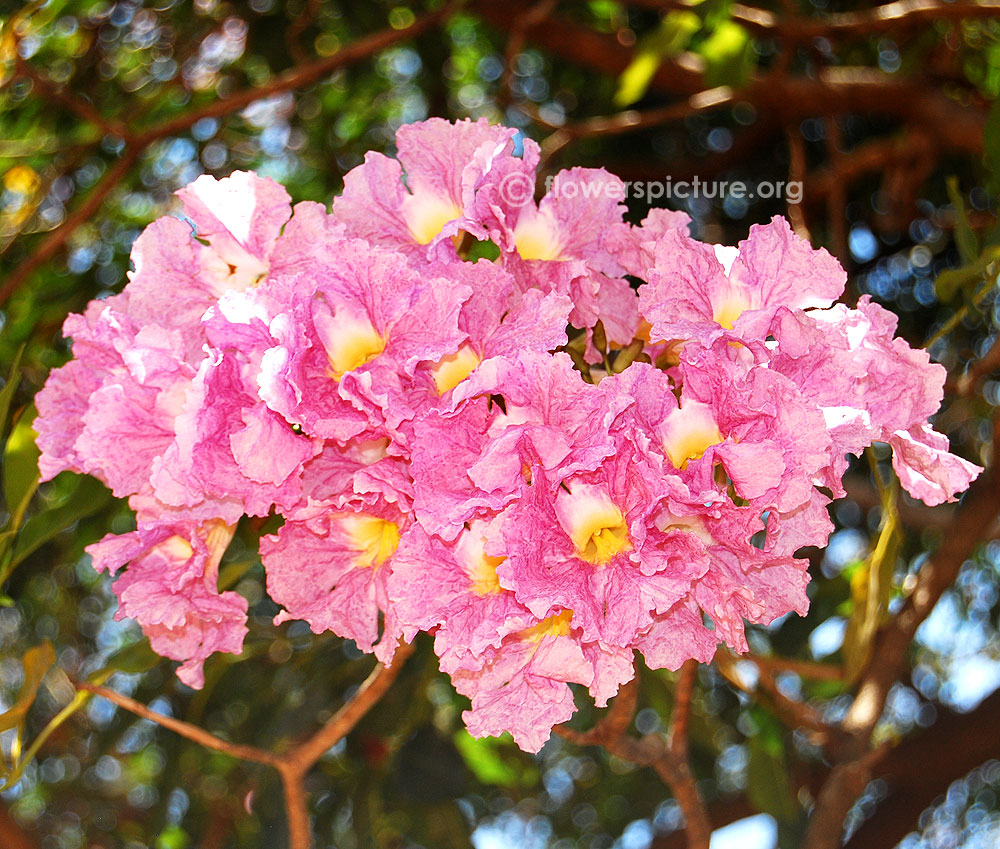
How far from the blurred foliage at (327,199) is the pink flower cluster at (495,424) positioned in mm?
998

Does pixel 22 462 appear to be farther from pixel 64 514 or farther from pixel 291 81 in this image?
pixel 291 81

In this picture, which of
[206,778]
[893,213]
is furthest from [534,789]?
[893,213]

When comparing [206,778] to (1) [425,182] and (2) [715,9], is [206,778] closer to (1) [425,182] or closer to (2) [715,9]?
(2) [715,9]

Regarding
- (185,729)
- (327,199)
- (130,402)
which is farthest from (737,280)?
(327,199)

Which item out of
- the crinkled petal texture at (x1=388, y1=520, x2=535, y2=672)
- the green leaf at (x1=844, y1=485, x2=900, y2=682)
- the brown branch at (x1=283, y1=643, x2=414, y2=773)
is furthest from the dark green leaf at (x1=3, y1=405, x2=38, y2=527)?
the green leaf at (x1=844, y1=485, x2=900, y2=682)

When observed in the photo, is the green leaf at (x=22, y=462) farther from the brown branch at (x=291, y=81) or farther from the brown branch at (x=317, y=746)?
the brown branch at (x=291, y=81)

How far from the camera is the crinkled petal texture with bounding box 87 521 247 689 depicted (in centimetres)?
89

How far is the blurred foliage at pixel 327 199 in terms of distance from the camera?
2027 mm

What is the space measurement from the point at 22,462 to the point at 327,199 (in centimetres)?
185

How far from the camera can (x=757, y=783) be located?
5.96 feet

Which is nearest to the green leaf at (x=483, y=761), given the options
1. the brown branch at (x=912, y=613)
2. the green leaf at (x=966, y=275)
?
the brown branch at (x=912, y=613)

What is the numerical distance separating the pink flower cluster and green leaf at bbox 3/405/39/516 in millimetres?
302

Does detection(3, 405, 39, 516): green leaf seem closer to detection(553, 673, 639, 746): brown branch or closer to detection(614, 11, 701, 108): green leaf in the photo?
detection(553, 673, 639, 746): brown branch

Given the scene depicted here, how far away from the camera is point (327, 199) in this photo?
9.54 feet
